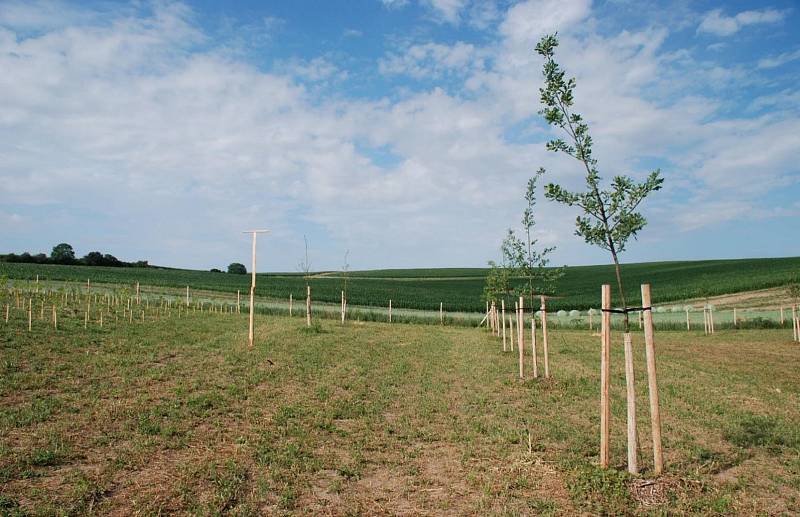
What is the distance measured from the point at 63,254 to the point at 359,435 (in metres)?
93.4

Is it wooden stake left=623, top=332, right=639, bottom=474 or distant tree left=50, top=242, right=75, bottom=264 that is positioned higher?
distant tree left=50, top=242, right=75, bottom=264

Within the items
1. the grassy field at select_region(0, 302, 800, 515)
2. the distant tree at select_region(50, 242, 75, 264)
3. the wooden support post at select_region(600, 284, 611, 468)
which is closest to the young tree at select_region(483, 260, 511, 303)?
the grassy field at select_region(0, 302, 800, 515)

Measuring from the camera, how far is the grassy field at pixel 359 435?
652 centimetres

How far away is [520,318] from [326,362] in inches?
254

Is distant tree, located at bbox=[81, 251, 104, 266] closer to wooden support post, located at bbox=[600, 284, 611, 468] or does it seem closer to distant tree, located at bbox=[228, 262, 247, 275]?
distant tree, located at bbox=[228, 262, 247, 275]

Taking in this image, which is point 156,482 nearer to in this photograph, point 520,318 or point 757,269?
point 520,318

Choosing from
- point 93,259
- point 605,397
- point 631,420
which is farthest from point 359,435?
point 93,259

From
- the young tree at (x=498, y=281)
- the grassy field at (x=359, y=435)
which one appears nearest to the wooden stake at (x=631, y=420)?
the grassy field at (x=359, y=435)

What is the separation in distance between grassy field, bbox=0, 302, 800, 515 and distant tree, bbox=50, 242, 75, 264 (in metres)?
77.0

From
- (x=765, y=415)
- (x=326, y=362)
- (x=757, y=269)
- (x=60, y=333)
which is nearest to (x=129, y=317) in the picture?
(x=60, y=333)

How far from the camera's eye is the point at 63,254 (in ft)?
281

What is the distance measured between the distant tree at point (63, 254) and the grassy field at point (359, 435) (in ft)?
253

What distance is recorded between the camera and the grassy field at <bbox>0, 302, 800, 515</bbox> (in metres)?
6.52

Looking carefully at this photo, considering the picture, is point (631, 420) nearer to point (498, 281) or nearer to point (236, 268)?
point (498, 281)
